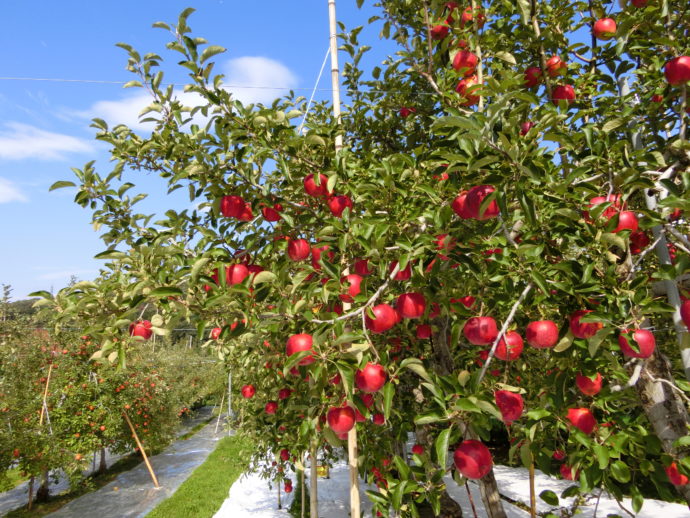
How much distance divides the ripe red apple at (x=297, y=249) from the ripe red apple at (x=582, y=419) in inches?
52.3

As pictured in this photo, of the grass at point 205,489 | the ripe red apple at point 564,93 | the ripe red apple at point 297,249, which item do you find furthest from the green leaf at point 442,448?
the grass at point 205,489

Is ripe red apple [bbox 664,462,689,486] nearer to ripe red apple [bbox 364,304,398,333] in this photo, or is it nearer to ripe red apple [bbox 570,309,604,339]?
ripe red apple [bbox 570,309,604,339]

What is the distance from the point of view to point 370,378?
4.82 feet

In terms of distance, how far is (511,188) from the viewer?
1.43 meters

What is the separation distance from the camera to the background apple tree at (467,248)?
54.4 inches

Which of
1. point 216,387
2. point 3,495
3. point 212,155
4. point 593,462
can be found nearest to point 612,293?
point 593,462

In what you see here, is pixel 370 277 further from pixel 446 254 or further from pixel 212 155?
pixel 212 155

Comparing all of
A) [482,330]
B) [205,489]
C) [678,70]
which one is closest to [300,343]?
[482,330]

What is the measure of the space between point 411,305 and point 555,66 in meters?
1.76

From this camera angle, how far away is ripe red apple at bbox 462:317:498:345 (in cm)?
165

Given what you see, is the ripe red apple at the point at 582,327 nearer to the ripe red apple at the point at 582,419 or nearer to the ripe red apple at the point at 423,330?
the ripe red apple at the point at 582,419

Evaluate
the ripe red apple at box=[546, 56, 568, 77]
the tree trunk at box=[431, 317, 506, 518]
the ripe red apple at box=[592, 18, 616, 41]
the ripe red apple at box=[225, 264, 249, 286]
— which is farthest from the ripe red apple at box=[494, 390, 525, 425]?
the ripe red apple at box=[592, 18, 616, 41]

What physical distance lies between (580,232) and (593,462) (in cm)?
85

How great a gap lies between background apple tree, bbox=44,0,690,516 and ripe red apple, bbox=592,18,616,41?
0.02 meters
